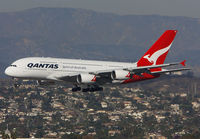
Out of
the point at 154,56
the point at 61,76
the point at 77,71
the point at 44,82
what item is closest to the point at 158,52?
the point at 154,56

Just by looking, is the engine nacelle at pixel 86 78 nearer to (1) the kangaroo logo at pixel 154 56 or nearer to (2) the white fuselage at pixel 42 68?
(2) the white fuselage at pixel 42 68

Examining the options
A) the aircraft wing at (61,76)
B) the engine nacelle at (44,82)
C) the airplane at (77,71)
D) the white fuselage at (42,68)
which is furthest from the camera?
the engine nacelle at (44,82)

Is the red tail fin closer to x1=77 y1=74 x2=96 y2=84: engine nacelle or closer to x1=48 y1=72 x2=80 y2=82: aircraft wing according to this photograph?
x1=77 y1=74 x2=96 y2=84: engine nacelle

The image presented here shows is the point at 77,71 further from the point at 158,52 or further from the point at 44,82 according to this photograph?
the point at 158,52

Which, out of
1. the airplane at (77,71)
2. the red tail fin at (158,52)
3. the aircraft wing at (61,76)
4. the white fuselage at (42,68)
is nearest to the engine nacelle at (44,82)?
the airplane at (77,71)

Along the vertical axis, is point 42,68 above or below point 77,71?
above

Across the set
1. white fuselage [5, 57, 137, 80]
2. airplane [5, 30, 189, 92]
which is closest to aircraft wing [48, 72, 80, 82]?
airplane [5, 30, 189, 92]
